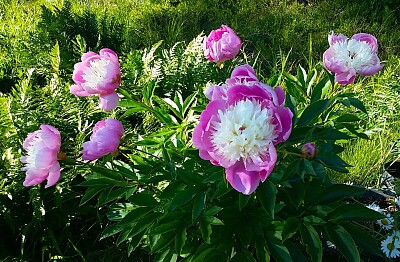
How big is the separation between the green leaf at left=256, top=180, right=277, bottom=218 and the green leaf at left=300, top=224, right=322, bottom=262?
6.2 inches

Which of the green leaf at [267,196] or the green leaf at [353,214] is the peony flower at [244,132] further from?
the green leaf at [353,214]

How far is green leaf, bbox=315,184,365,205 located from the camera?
1.12 meters

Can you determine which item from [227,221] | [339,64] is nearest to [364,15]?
[339,64]

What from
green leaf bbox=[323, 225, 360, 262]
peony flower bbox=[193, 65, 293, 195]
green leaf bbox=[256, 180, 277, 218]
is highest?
peony flower bbox=[193, 65, 293, 195]

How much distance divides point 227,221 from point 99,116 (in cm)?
106

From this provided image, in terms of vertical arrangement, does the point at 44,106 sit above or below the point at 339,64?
below

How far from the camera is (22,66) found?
2.51 m

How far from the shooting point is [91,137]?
111 centimetres

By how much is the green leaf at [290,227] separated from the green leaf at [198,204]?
0.18 meters

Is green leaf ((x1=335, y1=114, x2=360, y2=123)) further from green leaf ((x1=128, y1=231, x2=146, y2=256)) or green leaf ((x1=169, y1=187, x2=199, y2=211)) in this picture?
green leaf ((x1=128, y1=231, x2=146, y2=256))

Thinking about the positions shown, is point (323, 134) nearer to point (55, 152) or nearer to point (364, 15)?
point (55, 152)

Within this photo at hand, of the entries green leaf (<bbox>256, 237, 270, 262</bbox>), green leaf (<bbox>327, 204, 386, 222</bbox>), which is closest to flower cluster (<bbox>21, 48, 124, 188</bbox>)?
green leaf (<bbox>256, 237, 270, 262</bbox>)

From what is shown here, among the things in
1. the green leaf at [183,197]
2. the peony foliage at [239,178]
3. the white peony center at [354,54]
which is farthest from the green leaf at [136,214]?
the white peony center at [354,54]

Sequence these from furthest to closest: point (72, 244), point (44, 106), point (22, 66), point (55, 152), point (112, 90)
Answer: point (22, 66)
point (44, 106)
point (72, 244)
point (112, 90)
point (55, 152)
